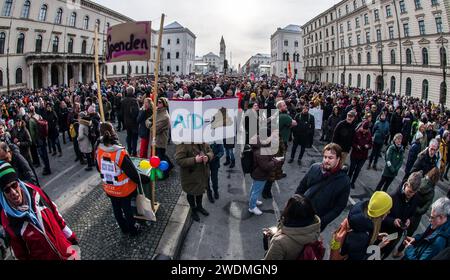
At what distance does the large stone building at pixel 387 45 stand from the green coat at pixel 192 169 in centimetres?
2581

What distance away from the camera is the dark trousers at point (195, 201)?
200 inches

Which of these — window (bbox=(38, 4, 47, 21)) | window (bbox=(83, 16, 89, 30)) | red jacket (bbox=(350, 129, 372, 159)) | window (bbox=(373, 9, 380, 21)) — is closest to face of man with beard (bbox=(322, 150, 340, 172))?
Answer: red jacket (bbox=(350, 129, 372, 159))

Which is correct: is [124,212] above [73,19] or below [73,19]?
below

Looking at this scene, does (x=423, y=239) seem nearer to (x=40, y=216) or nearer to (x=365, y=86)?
(x=40, y=216)

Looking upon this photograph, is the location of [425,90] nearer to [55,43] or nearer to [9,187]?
[9,187]

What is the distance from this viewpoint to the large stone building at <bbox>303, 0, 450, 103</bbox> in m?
29.7

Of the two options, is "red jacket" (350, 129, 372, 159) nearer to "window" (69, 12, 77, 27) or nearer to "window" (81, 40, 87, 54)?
"window" (69, 12, 77, 27)

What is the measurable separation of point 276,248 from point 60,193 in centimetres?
578

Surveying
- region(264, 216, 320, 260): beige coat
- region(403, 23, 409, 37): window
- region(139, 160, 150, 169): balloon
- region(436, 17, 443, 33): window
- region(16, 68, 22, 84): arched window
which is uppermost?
region(403, 23, 409, 37): window

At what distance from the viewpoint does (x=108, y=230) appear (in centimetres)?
450

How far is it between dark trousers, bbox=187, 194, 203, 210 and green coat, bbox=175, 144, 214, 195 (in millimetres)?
263

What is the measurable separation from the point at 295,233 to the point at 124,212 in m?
2.91

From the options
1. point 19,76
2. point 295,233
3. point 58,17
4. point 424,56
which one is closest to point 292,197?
point 295,233
